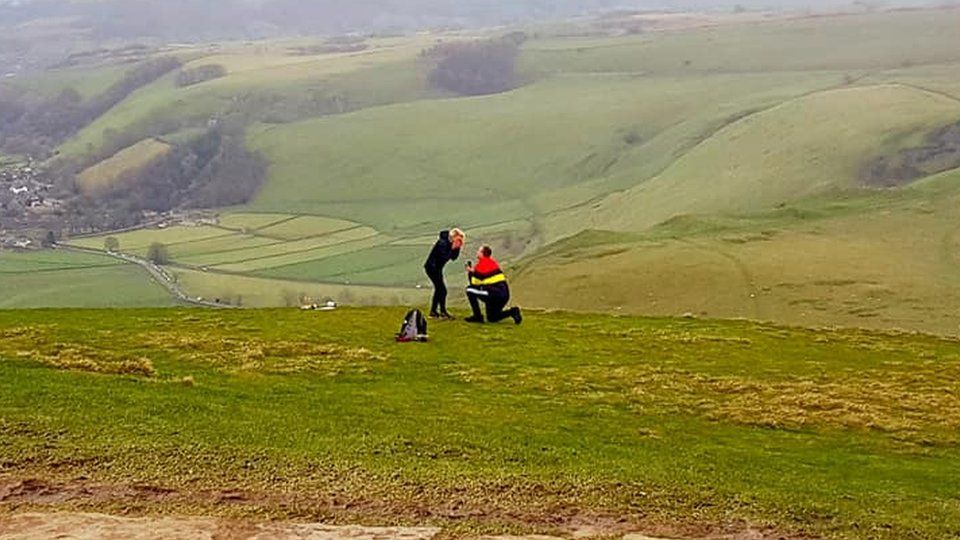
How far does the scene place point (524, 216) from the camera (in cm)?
17788

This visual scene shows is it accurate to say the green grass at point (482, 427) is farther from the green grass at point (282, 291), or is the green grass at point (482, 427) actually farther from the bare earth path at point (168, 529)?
the green grass at point (282, 291)

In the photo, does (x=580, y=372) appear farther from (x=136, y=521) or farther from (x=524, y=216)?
(x=524, y=216)

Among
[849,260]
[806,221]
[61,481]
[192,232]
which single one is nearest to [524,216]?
[192,232]

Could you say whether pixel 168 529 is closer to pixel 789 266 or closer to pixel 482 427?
A: pixel 482 427

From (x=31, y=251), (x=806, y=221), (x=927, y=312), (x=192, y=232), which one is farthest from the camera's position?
(x=192, y=232)

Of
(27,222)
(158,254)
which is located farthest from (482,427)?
(27,222)

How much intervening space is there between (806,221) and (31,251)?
363ft

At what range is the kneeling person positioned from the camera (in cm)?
3175

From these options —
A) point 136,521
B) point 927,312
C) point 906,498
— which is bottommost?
point 927,312

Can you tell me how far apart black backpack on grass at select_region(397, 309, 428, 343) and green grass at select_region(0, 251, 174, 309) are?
305 ft

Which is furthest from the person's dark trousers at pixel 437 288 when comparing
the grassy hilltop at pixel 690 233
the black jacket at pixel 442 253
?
the grassy hilltop at pixel 690 233

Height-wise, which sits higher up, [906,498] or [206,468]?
[206,468]

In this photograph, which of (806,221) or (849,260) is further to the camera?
(806,221)

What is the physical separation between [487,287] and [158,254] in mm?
129103
